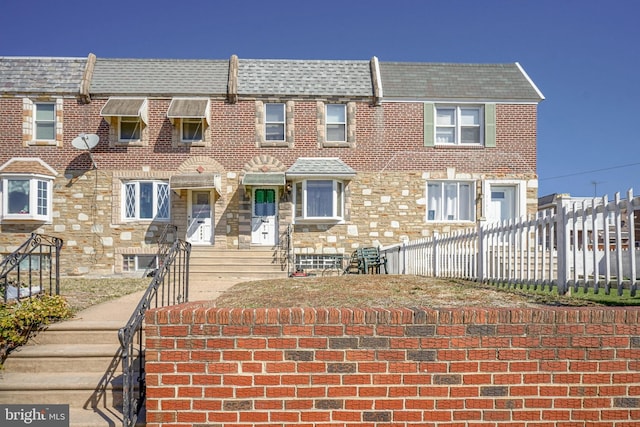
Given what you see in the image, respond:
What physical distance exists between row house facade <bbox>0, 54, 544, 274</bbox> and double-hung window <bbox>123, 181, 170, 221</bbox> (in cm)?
5

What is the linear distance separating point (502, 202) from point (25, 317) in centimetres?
1681

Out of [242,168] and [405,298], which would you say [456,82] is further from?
[405,298]

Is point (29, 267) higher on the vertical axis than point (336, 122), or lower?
lower

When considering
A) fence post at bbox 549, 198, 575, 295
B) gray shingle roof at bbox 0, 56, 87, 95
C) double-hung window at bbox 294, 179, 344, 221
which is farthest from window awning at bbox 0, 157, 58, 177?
fence post at bbox 549, 198, 575, 295

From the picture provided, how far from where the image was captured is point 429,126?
18.3 m

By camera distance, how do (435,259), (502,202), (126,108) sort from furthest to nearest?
(502,202), (126,108), (435,259)

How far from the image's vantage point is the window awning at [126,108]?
17.1 meters

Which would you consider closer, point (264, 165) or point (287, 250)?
point (287, 250)

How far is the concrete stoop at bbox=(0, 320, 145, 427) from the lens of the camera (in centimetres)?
473

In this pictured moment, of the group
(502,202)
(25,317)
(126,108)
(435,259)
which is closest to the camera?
(25,317)

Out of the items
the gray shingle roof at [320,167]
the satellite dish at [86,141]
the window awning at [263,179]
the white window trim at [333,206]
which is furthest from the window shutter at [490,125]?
the satellite dish at [86,141]

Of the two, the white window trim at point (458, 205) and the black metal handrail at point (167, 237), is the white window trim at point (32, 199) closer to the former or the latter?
the black metal handrail at point (167, 237)

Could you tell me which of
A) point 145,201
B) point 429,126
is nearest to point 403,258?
point 429,126

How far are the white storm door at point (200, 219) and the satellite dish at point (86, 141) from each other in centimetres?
383
